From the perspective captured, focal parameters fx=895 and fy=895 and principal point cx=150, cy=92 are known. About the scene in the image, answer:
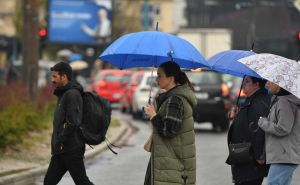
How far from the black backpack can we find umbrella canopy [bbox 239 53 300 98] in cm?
199

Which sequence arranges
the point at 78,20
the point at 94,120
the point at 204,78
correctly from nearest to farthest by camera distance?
1. the point at 94,120
2. the point at 204,78
3. the point at 78,20

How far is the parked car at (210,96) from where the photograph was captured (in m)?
22.0

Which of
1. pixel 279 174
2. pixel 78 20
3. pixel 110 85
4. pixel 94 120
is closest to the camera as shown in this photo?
pixel 279 174

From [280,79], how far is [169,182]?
48.6 inches

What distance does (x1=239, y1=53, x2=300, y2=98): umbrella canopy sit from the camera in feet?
23.6

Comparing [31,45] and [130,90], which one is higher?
[31,45]

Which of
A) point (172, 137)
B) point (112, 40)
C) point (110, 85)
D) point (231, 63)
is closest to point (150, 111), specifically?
point (172, 137)

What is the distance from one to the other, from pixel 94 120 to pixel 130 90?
2096 centimetres

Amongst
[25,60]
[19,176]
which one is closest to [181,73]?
[19,176]

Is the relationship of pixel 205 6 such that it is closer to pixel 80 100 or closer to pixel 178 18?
pixel 178 18

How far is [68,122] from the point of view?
8750 mm

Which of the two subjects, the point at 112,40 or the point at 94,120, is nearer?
the point at 94,120

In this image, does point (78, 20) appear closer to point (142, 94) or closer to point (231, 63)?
point (142, 94)

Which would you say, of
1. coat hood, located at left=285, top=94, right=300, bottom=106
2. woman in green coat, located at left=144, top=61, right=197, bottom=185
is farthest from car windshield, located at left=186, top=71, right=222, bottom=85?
woman in green coat, located at left=144, top=61, right=197, bottom=185
